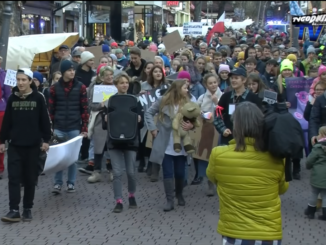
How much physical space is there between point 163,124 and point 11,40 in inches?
347

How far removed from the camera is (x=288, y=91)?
34.2ft

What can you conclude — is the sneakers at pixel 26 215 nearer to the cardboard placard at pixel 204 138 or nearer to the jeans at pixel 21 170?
the jeans at pixel 21 170

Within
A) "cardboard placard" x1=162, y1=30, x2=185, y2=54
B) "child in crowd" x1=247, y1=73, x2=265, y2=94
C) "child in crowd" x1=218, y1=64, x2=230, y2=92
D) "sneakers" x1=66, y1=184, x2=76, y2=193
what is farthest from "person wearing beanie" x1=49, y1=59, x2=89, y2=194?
"cardboard placard" x1=162, y1=30, x2=185, y2=54

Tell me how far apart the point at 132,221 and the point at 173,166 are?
902 mm

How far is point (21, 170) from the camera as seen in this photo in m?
7.46

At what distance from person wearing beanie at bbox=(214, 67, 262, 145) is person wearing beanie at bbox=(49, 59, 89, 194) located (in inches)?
75.1

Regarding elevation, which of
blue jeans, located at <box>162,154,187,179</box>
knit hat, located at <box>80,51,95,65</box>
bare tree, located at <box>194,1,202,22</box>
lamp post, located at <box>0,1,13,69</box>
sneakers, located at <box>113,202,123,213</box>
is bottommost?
sneakers, located at <box>113,202,123,213</box>

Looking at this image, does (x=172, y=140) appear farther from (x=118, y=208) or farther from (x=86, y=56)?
(x=86, y=56)

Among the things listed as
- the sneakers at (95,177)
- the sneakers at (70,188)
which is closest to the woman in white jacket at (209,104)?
the sneakers at (95,177)

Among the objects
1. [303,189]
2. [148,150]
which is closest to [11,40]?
[148,150]

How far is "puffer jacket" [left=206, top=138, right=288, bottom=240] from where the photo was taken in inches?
173

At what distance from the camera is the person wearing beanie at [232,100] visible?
25.8ft

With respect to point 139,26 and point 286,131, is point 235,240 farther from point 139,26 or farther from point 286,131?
point 139,26

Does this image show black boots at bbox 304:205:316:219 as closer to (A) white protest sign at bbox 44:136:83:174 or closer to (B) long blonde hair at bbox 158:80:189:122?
(B) long blonde hair at bbox 158:80:189:122
